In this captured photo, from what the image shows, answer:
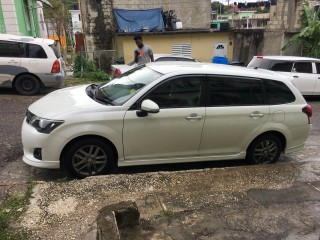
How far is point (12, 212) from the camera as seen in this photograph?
3.51m

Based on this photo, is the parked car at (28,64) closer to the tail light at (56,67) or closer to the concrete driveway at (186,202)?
the tail light at (56,67)

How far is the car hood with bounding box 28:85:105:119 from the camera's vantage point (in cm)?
453

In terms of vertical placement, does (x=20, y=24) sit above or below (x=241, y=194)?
above

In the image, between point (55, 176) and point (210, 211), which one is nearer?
point (210, 211)

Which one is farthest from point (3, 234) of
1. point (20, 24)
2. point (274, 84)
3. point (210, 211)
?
point (20, 24)

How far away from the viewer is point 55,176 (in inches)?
194

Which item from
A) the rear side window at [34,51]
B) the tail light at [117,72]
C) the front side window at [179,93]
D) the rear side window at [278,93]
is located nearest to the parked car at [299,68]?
the tail light at [117,72]

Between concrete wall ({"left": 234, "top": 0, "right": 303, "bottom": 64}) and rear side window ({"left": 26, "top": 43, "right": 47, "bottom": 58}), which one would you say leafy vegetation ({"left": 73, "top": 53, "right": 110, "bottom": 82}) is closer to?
rear side window ({"left": 26, "top": 43, "right": 47, "bottom": 58})

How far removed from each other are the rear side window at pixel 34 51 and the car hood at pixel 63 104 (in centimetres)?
502

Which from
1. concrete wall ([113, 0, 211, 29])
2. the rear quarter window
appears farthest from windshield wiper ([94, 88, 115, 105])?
concrete wall ([113, 0, 211, 29])

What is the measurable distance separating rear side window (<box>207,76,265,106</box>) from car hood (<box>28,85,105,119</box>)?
5.49 feet

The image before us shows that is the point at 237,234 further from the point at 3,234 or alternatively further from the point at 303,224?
the point at 3,234

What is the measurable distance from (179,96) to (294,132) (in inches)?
83.0

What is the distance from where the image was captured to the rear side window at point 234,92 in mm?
4980
